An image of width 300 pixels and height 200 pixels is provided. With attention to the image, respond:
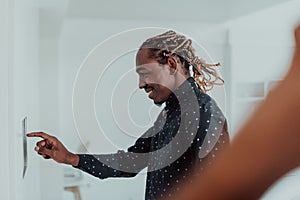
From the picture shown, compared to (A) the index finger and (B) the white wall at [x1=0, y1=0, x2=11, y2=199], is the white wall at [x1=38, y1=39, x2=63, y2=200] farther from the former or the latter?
(B) the white wall at [x1=0, y1=0, x2=11, y2=199]

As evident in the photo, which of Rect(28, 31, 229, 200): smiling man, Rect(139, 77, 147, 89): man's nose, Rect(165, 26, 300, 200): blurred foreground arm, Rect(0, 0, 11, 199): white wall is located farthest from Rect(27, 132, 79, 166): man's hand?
Rect(165, 26, 300, 200): blurred foreground arm

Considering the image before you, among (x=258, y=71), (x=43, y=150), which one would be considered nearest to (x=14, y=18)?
(x=43, y=150)

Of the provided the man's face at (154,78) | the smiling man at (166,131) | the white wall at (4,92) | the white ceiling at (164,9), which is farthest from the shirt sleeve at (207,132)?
the white wall at (4,92)

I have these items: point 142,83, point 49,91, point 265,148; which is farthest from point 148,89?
point 265,148

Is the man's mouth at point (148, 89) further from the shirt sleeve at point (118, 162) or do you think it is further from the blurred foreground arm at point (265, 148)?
the blurred foreground arm at point (265, 148)

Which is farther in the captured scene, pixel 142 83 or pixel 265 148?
pixel 142 83

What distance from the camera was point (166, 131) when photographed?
1048 millimetres

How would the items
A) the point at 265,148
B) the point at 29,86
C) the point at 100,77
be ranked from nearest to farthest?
the point at 265,148 < the point at 29,86 < the point at 100,77

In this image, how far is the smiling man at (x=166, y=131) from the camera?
1.02 meters

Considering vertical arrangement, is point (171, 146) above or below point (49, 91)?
below

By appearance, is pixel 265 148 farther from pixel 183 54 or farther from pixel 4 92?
pixel 183 54

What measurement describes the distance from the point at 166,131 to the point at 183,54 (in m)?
0.19

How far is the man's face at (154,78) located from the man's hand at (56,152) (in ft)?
0.81

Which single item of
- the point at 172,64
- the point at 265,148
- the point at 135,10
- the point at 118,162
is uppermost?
the point at 135,10
